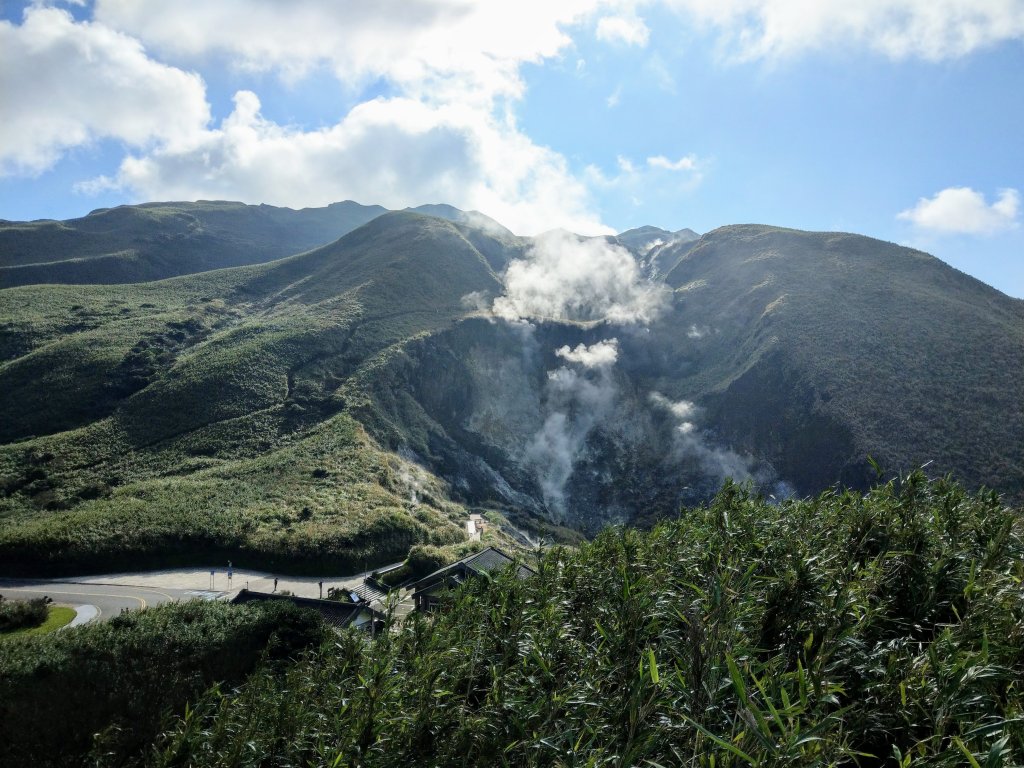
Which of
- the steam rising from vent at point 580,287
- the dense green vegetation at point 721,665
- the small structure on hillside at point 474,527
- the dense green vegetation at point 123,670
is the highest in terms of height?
the steam rising from vent at point 580,287

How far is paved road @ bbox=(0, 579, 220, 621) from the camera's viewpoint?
2592cm

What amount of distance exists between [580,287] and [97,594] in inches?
3276

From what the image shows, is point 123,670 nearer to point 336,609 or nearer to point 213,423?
point 336,609

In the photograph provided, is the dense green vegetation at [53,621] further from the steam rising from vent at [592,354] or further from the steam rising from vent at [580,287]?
the steam rising from vent at [580,287]

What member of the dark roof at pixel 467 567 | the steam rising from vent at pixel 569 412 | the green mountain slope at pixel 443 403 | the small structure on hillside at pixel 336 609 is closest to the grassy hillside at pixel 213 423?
the green mountain slope at pixel 443 403

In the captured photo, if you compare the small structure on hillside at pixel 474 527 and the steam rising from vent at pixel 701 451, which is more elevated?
the steam rising from vent at pixel 701 451

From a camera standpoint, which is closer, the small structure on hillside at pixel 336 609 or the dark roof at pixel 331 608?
the small structure on hillside at pixel 336 609

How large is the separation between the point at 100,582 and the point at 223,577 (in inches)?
233

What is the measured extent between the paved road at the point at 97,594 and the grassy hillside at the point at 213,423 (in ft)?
5.53

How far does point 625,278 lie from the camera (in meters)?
106

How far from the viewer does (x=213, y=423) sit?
165ft

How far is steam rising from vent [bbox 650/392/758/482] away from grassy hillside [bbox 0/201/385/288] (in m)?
101

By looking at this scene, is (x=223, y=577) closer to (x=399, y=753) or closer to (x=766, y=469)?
(x=399, y=753)

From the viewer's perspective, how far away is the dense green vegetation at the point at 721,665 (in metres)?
4.24
